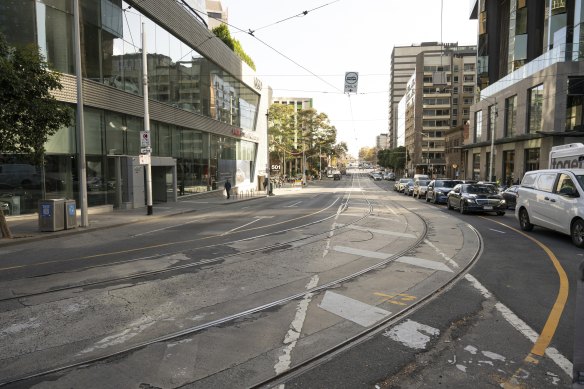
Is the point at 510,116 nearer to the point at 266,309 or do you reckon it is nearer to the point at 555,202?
the point at 555,202

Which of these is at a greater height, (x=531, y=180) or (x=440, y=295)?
(x=531, y=180)

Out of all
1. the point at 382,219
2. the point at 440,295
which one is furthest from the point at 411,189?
the point at 440,295

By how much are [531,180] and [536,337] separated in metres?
10.3

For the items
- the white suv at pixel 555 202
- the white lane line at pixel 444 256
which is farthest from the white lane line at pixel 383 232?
the white suv at pixel 555 202

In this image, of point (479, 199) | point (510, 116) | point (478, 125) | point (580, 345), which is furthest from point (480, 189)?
point (478, 125)

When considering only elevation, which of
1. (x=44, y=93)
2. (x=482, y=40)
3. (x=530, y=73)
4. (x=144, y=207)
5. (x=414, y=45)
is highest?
(x=414, y=45)

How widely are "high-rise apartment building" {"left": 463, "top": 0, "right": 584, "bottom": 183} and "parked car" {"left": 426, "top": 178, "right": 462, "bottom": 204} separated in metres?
11.4

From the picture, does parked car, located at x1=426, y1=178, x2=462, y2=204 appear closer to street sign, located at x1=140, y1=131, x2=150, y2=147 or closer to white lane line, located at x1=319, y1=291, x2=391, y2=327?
street sign, located at x1=140, y1=131, x2=150, y2=147

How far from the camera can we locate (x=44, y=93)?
12.5 meters

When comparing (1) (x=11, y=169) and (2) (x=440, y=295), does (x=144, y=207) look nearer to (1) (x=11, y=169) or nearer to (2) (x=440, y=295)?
(1) (x=11, y=169)

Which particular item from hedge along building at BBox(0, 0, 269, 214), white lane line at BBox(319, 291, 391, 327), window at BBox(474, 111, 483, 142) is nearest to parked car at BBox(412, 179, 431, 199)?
hedge along building at BBox(0, 0, 269, 214)

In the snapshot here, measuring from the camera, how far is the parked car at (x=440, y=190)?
2556 centimetres

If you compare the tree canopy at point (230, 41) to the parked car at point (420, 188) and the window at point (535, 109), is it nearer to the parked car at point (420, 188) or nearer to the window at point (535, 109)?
the parked car at point (420, 188)

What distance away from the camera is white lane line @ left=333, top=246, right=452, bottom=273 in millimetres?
8256
